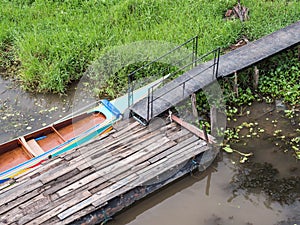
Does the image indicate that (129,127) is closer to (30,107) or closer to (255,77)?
(30,107)

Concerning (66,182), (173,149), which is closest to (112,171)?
(66,182)

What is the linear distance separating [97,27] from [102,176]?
19.6ft

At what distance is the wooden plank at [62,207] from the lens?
699cm

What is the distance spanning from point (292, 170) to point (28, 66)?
706 cm

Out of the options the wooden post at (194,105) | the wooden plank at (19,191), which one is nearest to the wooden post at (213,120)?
the wooden post at (194,105)

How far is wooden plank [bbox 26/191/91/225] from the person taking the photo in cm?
699

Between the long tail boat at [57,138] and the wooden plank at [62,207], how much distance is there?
1.14 meters

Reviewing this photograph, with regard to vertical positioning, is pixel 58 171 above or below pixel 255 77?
below

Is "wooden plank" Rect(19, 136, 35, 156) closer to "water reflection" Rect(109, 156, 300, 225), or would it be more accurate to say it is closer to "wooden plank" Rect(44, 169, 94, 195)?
"wooden plank" Rect(44, 169, 94, 195)

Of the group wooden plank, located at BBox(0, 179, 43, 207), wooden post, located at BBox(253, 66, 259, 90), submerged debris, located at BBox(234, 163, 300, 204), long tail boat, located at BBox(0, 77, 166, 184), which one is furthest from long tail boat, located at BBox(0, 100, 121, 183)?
wooden post, located at BBox(253, 66, 259, 90)

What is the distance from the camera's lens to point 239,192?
8078 mm

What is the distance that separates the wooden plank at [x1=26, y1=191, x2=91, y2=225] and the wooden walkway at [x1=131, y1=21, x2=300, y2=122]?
217 centimetres

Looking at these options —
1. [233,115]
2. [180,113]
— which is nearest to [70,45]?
[180,113]

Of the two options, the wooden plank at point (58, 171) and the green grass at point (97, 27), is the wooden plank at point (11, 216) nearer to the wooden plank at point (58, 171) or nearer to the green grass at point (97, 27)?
the wooden plank at point (58, 171)
